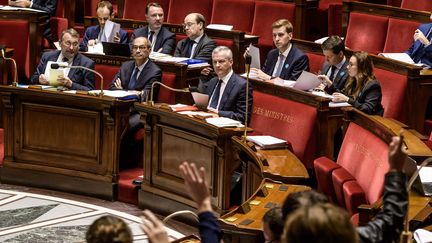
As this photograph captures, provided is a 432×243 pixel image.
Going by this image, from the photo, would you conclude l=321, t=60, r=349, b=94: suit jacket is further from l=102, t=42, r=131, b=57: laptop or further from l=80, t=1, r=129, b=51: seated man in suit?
l=80, t=1, r=129, b=51: seated man in suit

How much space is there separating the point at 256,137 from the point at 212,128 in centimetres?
25

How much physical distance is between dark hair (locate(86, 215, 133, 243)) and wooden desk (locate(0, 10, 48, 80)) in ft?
18.2

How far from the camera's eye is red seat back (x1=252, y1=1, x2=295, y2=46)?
24.8 ft

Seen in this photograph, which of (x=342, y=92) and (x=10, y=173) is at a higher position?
(x=342, y=92)

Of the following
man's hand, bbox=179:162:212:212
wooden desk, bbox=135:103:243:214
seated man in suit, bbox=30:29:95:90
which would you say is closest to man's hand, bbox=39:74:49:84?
seated man in suit, bbox=30:29:95:90

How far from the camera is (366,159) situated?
14.7ft

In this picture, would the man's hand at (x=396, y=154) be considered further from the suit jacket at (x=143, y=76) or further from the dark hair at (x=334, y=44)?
the suit jacket at (x=143, y=76)

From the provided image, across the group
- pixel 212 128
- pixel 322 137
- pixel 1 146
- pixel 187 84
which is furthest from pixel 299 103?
pixel 1 146

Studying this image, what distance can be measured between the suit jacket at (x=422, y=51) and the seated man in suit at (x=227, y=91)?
4.47 ft

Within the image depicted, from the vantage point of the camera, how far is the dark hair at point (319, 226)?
1860mm

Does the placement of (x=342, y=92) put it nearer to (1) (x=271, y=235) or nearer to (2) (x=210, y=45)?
(2) (x=210, y=45)

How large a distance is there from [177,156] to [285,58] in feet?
4.67

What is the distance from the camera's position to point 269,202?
3965mm

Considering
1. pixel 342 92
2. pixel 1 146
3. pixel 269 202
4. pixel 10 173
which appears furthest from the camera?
pixel 1 146
